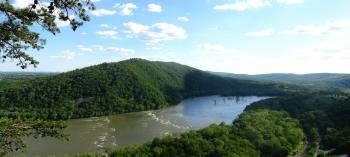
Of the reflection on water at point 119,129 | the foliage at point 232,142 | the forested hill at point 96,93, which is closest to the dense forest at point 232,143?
the foliage at point 232,142

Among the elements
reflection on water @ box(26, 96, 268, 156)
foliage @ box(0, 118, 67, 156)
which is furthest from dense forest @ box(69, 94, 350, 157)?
foliage @ box(0, 118, 67, 156)

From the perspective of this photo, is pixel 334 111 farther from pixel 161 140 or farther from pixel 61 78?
pixel 61 78

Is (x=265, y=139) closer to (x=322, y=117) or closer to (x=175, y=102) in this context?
(x=322, y=117)

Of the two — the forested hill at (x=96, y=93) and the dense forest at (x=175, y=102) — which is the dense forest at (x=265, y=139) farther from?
the forested hill at (x=96, y=93)

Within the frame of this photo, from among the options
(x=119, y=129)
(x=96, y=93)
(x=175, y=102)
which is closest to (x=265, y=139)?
(x=119, y=129)

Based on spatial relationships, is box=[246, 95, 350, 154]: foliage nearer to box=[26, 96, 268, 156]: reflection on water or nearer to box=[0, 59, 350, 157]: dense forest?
box=[0, 59, 350, 157]: dense forest

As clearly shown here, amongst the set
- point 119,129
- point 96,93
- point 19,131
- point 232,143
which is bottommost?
point 119,129

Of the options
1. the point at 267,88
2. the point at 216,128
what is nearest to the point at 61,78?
the point at 216,128
